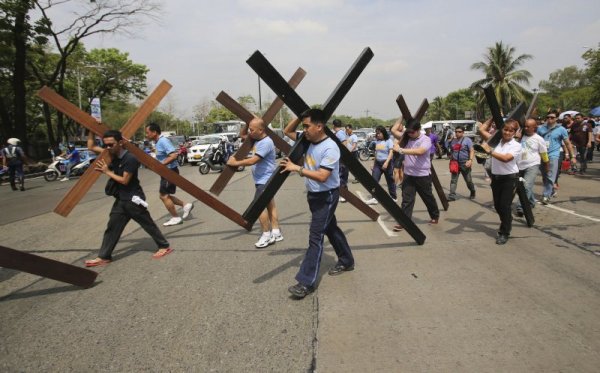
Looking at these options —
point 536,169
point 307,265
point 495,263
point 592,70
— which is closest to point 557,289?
point 495,263

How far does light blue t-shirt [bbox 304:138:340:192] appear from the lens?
352 cm

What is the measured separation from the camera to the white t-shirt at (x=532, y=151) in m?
6.35

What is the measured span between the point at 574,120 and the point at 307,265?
1217 cm

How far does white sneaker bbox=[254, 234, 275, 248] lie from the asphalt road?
183 mm

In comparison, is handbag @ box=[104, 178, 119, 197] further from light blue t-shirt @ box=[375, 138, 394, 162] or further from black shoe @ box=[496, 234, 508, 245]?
light blue t-shirt @ box=[375, 138, 394, 162]

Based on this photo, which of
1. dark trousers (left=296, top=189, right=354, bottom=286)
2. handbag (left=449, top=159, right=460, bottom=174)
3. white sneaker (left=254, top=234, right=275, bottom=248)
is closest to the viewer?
dark trousers (left=296, top=189, right=354, bottom=286)

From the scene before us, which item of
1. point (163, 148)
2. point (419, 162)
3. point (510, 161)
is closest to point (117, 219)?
point (163, 148)

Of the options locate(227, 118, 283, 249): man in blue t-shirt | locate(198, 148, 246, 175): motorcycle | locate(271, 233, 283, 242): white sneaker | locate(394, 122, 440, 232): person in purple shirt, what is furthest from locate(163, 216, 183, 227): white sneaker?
locate(198, 148, 246, 175): motorcycle

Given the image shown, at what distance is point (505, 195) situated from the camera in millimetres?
5051

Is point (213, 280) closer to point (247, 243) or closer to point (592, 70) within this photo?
point (247, 243)

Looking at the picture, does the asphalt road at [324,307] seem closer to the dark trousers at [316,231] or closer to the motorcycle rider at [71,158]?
the dark trousers at [316,231]

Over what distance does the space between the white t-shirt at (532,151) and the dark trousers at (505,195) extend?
157 cm

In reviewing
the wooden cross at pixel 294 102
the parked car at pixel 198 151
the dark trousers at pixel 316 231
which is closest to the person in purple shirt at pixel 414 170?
the wooden cross at pixel 294 102

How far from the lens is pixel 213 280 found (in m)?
4.12
